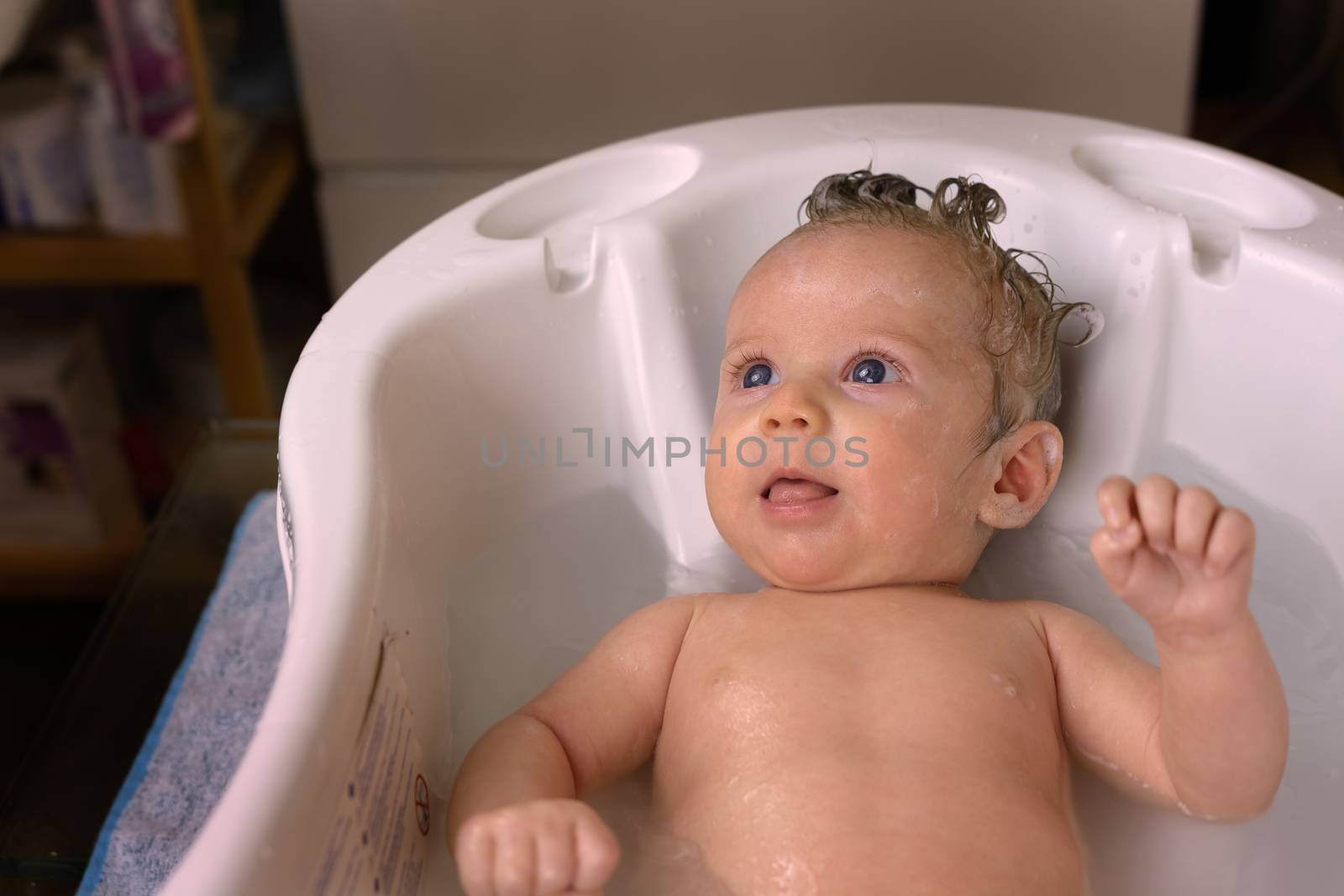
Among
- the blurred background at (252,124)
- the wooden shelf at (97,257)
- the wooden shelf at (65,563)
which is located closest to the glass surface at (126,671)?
the blurred background at (252,124)

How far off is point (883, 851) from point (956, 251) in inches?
14.9

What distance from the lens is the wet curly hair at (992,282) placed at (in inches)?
34.3

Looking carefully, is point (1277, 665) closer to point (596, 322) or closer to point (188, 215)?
point (596, 322)

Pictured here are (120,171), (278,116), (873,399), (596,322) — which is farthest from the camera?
(278,116)

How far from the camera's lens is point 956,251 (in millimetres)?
875

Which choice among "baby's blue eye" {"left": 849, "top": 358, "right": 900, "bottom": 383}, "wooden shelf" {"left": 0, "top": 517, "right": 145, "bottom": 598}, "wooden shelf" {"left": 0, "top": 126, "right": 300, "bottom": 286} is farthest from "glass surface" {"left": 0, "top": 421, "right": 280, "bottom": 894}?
"baby's blue eye" {"left": 849, "top": 358, "right": 900, "bottom": 383}

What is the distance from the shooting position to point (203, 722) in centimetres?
105

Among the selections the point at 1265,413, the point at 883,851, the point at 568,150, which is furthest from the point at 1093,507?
the point at 568,150

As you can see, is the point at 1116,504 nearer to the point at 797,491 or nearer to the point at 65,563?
the point at 797,491

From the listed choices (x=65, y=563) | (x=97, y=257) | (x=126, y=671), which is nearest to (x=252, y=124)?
(x=97, y=257)

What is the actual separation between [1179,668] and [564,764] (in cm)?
34

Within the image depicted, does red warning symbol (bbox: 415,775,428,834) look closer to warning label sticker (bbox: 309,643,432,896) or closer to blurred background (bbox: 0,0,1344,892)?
warning label sticker (bbox: 309,643,432,896)

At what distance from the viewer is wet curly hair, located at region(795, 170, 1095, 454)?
2.85 feet

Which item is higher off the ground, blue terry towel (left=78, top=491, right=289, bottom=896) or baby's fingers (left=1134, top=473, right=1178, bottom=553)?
baby's fingers (left=1134, top=473, right=1178, bottom=553)
